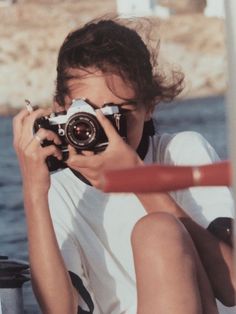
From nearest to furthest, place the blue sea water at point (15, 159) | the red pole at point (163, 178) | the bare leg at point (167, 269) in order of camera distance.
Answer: the red pole at point (163, 178) → the bare leg at point (167, 269) → the blue sea water at point (15, 159)

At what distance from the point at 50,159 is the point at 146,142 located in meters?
0.19

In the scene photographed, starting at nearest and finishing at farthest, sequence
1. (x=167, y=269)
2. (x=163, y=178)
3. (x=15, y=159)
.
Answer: (x=163, y=178) → (x=167, y=269) → (x=15, y=159)

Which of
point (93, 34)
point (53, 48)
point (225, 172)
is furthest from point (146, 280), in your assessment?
point (53, 48)

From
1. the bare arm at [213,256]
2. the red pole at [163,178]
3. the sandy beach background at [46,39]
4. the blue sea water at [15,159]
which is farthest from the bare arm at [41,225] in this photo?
the sandy beach background at [46,39]

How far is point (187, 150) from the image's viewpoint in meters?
1.65

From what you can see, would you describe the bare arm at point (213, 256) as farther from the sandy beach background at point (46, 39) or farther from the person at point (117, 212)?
the sandy beach background at point (46, 39)

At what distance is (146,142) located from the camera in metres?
1.66

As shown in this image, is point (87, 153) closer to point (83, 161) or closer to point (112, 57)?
point (83, 161)

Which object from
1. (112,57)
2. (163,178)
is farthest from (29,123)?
(163,178)

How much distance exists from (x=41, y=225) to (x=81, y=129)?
12 cm

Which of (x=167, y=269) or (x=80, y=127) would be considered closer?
(x=167, y=269)

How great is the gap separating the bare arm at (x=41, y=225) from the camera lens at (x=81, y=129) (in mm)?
23

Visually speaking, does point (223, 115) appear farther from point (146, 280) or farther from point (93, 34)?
point (146, 280)

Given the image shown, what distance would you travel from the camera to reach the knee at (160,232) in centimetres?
140
